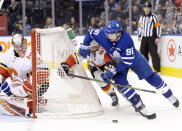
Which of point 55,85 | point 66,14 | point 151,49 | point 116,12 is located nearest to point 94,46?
point 55,85

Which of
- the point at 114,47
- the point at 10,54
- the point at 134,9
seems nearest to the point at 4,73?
the point at 10,54

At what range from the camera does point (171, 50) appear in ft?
22.7

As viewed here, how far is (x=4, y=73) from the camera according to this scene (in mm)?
4113

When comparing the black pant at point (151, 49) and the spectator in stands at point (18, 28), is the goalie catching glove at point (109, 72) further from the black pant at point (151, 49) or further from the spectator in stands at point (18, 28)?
the spectator in stands at point (18, 28)

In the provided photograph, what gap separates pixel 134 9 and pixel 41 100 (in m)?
4.87

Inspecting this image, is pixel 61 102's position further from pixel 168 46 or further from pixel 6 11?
pixel 6 11

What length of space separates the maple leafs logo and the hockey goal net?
9.93 feet

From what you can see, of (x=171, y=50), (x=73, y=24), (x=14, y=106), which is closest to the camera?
(x=14, y=106)

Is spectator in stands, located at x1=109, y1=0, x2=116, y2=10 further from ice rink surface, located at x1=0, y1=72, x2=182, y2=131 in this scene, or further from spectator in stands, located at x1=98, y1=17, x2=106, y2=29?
ice rink surface, located at x1=0, y1=72, x2=182, y2=131

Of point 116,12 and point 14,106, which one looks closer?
point 14,106

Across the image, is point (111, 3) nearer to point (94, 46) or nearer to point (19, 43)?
point (94, 46)

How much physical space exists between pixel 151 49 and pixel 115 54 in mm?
3320

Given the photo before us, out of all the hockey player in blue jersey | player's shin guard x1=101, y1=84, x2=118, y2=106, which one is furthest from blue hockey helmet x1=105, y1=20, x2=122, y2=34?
player's shin guard x1=101, y1=84, x2=118, y2=106

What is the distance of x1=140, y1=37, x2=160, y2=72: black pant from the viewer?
7148 millimetres
